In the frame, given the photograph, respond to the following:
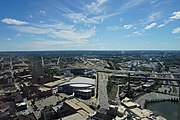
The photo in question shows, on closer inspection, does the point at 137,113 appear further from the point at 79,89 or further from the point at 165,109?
the point at 79,89

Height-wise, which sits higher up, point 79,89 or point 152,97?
point 79,89

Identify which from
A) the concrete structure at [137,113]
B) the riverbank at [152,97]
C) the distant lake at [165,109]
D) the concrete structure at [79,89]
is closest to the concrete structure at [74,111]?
the concrete structure at [137,113]

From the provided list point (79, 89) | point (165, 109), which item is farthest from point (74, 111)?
point (165, 109)

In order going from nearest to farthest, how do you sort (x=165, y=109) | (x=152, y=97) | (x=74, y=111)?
(x=74, y=111), (x=165, y=109), (x=152, y=97)

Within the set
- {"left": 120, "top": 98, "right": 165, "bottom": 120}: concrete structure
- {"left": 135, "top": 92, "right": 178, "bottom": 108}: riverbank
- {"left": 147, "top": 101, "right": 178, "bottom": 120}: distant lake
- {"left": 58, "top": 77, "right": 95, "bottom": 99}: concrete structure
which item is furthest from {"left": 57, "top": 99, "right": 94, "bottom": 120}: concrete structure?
{"left": 135, "top": 92, "right": 178, "bottom": 108}: riverbank

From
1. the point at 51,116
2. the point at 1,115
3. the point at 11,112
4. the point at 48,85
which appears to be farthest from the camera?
the point at 48,85

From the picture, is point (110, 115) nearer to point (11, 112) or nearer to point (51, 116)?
point (51, 116)

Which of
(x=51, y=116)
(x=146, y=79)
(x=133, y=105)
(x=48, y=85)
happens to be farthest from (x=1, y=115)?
(x=146, y=79)

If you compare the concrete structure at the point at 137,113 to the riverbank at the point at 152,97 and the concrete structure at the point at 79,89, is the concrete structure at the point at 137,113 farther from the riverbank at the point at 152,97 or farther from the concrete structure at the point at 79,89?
the concrete structure at the point at 79,89
